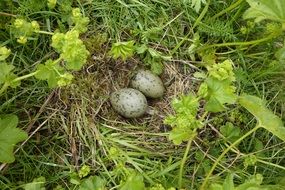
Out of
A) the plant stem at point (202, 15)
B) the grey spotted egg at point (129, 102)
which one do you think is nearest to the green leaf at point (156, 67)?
the grey spotted egg at point (129, 102)

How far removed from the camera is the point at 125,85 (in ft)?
8.58

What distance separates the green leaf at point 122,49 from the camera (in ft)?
7.80

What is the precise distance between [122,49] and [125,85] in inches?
10.3

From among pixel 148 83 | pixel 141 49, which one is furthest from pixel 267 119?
pixel 141 49

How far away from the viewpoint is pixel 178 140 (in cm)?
217

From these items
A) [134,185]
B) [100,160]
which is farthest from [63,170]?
[134,185]

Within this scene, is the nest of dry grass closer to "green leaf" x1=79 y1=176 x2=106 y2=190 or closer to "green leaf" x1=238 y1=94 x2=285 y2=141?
"green leaf" x1=79 y1=176 x2=106 y2=190

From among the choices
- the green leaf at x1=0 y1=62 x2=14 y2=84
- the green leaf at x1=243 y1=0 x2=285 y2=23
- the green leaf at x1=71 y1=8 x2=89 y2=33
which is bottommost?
the green leaf at x1=0 y1=62 x2=14 y2=84

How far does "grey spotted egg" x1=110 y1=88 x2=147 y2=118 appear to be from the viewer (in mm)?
2480

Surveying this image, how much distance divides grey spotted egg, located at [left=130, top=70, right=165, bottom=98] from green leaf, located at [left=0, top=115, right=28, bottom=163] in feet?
1.94

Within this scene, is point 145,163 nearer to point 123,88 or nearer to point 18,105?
point 123,88

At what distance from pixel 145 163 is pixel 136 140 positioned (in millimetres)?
116

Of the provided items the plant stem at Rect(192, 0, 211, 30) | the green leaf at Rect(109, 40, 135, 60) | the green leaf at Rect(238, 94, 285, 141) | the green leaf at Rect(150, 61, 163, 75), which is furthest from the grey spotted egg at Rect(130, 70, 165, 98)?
the green leaf at Rect(238, 94, 285, 141)

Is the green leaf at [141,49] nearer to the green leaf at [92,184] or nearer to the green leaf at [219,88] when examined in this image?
the green leaf at [219,88]
